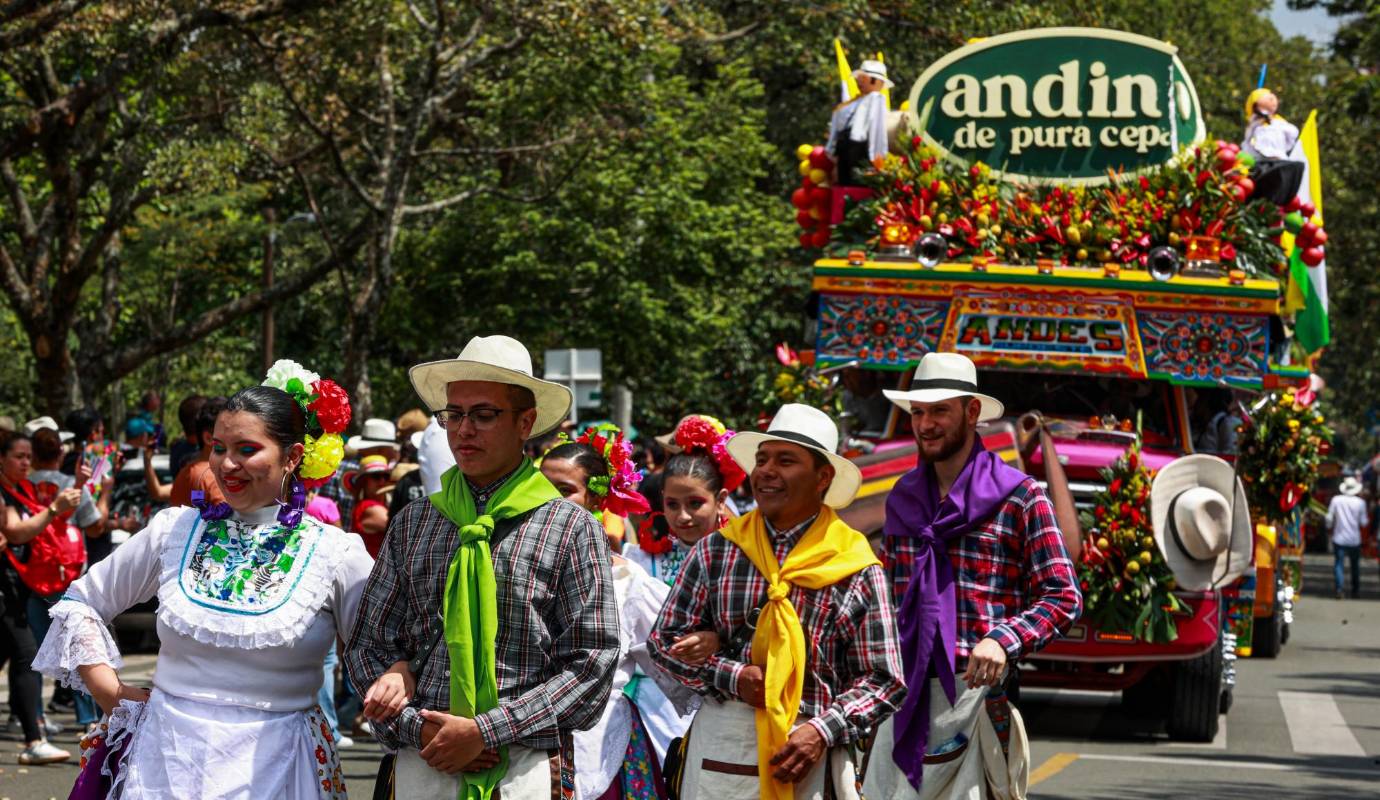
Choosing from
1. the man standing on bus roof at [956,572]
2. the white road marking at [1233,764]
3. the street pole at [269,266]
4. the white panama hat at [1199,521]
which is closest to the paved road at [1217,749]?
the white road marking at [1233,764]

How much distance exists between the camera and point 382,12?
821 inches

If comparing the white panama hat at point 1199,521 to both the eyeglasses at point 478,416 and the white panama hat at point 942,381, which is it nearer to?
the white panama hat at point 942,381

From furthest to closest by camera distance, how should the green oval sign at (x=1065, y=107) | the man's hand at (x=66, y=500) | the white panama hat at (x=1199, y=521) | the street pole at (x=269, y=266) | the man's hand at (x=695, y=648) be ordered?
the street pole at (x=269, y=266) < the green oval sign at (x=1065, y=107) < the white panama hat at (x=1199, y=521) < the man's hand at (x=66, y=500) < the man's hand at (x=695, y=648)

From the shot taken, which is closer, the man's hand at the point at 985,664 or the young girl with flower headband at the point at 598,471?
the man's hand at the point at 985,664

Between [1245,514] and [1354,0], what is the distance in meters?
27.1

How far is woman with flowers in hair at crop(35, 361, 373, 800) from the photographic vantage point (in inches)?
183

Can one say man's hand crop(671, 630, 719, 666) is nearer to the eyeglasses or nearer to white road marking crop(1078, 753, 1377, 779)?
the eyeglasses

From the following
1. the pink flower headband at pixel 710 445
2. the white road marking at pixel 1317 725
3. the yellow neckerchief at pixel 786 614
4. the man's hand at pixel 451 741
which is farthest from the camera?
the white road marking at pixel 1317 725

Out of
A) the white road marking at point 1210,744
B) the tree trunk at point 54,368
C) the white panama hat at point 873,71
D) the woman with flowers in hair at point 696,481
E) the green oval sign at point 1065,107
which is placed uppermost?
the white panama hat at point 873,71

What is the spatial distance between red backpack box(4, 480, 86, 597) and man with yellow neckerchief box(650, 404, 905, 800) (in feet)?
20.6

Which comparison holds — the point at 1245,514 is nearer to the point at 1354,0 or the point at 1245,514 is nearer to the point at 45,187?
the point at 45,187

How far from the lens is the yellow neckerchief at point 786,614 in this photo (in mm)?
5039

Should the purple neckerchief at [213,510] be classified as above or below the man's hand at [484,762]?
above

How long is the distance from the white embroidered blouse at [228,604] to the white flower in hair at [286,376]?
0.35 meters
